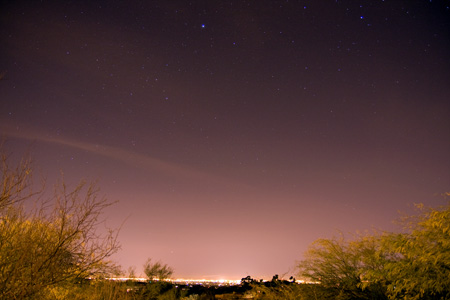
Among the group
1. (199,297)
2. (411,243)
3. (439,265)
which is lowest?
(199,297)

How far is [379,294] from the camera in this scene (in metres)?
12.0

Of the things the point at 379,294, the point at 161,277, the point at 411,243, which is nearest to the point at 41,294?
the point at 411,243

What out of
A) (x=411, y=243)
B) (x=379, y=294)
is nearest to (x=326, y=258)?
(x=379, y=294)

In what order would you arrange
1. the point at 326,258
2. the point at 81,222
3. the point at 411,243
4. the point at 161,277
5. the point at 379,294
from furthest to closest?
the point at 161,277
the point at 326,258
the point at 379,294
the point at 411,243
the point at 81,222

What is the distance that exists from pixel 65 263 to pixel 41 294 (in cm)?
145

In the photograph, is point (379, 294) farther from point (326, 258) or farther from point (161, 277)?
Result: point (161, 277)

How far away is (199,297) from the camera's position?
26.3 meters

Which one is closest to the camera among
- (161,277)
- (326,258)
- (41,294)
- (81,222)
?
(81,222)

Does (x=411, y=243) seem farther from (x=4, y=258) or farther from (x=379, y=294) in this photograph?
(x=4, y=258)

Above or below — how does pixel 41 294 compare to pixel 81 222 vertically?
below

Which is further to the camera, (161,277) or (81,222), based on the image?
(161,277)

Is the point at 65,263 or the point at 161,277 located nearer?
the point at 65,263

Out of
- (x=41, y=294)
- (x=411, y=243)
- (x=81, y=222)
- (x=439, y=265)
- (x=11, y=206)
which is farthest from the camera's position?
(x=411, y=243)

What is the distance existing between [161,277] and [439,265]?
3116 cm
